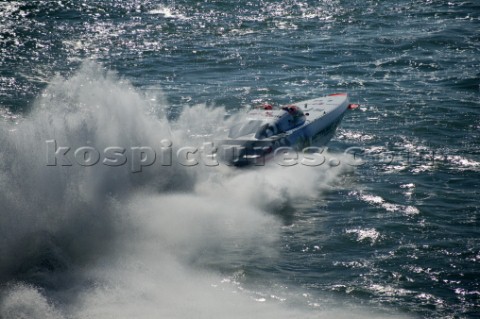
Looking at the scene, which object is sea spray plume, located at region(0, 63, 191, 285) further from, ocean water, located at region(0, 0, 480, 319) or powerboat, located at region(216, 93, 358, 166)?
powerboat, located at region(216, 93, 358, 166)

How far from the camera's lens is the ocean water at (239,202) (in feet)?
52.6

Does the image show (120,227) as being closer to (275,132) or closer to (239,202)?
(239,202)

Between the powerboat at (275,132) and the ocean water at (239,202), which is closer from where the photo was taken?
the ocean water at (239,202)

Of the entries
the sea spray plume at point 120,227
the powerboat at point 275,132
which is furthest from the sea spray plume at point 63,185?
the powerboat at point 275,132

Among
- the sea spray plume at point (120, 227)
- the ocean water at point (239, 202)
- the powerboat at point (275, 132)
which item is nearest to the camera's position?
the sea spray plume at point (120, 227)

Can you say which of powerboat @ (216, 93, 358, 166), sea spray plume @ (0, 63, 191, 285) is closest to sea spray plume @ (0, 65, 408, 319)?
sea spray plume @ (0, 63, 191, 285)

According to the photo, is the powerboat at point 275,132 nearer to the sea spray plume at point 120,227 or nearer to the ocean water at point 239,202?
the ocean water at point 239,202

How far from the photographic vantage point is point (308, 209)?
72.5 feet

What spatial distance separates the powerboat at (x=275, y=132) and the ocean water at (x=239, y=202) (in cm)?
73

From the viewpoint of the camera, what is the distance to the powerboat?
2400 cm

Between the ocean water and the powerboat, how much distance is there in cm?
73

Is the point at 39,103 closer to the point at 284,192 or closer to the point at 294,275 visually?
the point at 284,192

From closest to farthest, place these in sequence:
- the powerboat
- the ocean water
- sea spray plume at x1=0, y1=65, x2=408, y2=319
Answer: sea spray plume at x1=0, y1=65, x2=408, y2=319 < the ocean water < the powerboat

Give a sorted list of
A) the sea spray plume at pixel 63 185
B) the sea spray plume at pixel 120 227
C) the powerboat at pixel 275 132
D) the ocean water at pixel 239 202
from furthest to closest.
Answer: the powerboat at pixel 275 132
the sea spray plume at pixel 63 185
the ocean water at pixel 239 202
the sea spray plume at pixel 120 227
